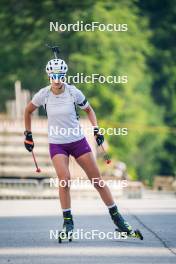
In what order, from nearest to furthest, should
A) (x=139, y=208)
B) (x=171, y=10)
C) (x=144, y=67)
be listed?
(x=139, y=208)
(x=144, y=67)
(x=171, y=10)

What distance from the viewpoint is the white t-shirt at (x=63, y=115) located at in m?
15.0

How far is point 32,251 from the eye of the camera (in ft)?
45.5

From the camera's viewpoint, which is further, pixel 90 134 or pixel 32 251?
pixel 90 134

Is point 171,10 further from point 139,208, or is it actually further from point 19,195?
point 139,208

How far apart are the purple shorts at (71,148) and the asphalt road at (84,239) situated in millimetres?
927

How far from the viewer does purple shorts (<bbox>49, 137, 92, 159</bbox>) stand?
15.2 metres

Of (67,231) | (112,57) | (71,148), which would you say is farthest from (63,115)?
(112,57)

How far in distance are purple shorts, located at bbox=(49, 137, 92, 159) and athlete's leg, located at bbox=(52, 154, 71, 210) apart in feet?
0.17

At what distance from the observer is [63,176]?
15102 mm

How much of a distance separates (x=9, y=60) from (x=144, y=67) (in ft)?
26.0

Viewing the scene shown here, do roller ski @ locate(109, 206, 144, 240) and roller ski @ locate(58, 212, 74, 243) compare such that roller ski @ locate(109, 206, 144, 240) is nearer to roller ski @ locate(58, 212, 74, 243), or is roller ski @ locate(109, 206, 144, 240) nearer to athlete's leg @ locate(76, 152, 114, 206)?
athlete's leg @ locate(76, 152, 114, 206)

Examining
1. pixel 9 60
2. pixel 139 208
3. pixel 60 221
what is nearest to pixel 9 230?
pixel 60 221

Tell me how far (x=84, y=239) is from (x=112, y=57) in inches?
1699

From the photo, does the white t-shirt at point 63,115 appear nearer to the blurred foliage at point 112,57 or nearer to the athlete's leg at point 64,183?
the athlete's leg at point 64,183
